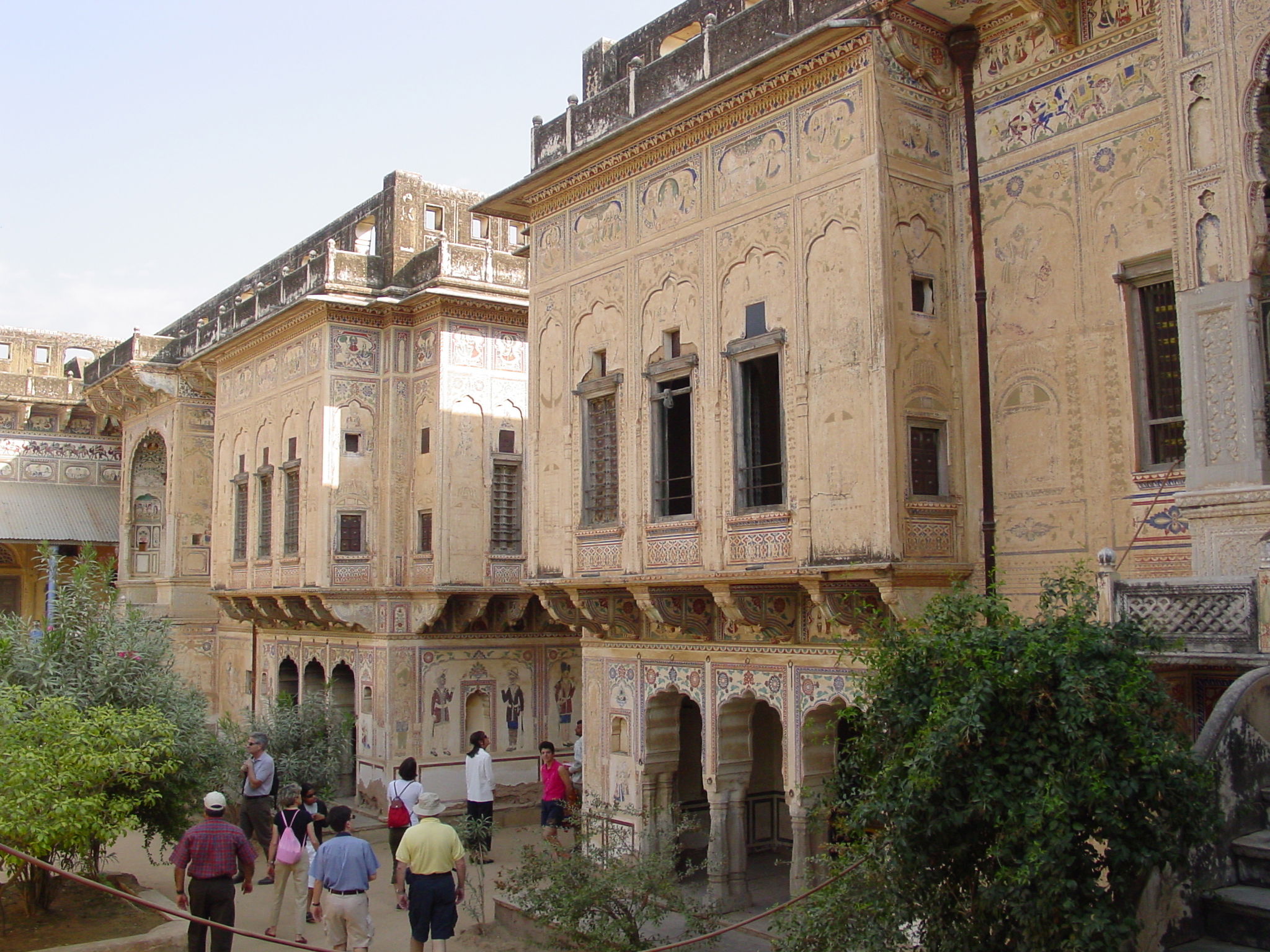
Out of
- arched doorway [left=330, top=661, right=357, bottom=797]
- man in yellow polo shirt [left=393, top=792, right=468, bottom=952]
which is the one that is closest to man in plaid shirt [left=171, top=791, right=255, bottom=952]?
man in yellow polo shirt [left=393, top=792, right=468, bottom=952]

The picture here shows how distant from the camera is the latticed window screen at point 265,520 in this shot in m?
21.0

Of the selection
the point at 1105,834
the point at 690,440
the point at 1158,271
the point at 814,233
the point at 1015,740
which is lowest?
the point at 1105,834

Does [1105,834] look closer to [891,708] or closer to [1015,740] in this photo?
[1015,740]

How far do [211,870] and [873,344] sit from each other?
6.85 metres

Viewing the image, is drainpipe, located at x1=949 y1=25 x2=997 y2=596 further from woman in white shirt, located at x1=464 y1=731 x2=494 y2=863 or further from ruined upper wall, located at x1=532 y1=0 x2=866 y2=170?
woman in white shirt, located at x1=464 y1=731 x2=494 y2=863

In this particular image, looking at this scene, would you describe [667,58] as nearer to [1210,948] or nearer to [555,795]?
[555,795]

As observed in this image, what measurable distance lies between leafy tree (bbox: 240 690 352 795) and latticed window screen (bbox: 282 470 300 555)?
2947 millimetres

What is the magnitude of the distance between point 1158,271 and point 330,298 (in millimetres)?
13010

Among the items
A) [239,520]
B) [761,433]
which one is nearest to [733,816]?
[761,433]

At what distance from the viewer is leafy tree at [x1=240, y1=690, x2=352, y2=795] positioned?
16.8 meters

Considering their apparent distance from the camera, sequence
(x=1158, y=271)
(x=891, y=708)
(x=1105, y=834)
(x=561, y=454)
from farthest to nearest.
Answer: (x=561, y=454) → (x=1158, y=271) → (x=891, y=708) → (x=1105, y=834)

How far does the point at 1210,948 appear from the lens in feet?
19.3

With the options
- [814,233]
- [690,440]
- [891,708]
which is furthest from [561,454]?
[891,708]

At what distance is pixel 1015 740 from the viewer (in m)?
5.61
